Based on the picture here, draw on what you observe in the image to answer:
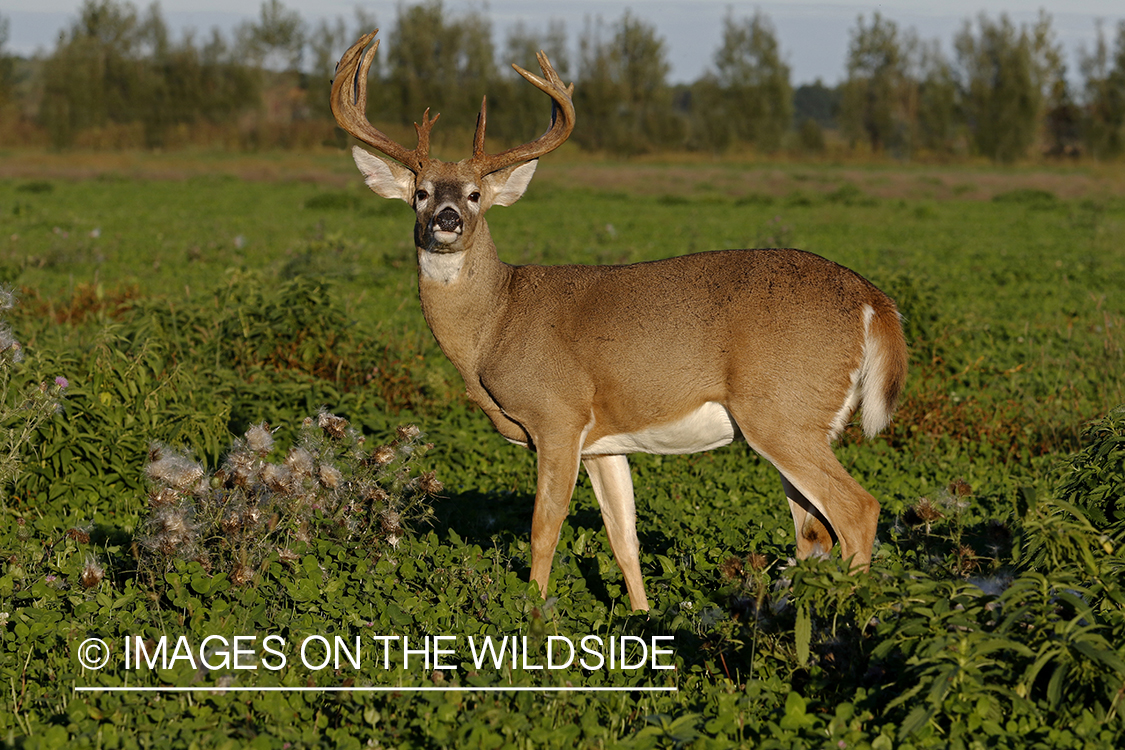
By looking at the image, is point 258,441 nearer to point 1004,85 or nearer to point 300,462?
point 300,462

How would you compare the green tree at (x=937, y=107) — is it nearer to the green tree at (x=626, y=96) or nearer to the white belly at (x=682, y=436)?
the green tree at (x=626, y=96)

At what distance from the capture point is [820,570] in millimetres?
3736

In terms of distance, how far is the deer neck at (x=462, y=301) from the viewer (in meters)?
5.18

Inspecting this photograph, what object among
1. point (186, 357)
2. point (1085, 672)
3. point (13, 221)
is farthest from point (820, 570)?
point (13, 221)

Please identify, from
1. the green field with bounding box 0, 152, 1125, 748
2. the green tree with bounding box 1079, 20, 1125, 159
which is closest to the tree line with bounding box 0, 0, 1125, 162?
the green tree with bounding box 1079, 20, 1125, 159

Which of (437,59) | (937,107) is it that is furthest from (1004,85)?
(437,59)

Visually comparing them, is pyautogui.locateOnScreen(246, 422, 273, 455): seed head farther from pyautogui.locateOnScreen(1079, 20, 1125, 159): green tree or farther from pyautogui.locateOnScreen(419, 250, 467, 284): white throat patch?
pyautogui.locateOnScreen(1079, 20, 1125, 159): green tree

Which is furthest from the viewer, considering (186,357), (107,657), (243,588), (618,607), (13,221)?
(13,221)

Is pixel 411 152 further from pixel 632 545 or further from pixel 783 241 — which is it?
pixel 783 241

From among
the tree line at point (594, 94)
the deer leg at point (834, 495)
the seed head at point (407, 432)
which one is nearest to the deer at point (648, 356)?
the deer leg at point (834, 495)

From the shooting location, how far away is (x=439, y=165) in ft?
17.1

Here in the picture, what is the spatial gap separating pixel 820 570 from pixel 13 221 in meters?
19.3

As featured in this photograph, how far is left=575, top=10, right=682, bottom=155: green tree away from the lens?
61719 millimetres

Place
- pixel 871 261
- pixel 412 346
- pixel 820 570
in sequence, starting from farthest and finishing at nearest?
pixel 871 261 → pixel 412 346 → pixel 820 570
